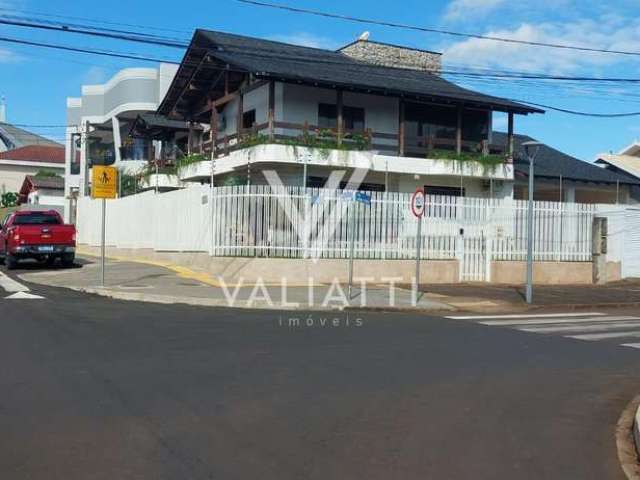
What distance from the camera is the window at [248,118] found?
92.7ft

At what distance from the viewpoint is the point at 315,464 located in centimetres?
503

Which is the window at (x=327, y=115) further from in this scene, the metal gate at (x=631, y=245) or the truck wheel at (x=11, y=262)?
the truck wheel at (x=11, y=262)

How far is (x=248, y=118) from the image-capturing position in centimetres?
2889

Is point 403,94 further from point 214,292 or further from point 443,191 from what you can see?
point 214,292

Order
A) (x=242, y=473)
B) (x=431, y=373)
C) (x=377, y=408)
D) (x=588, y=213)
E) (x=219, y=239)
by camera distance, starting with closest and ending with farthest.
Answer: (x=242, y=473), (x=377, y=408), (x=431, y=373), (x=219, y=239), (x=588, y=213)

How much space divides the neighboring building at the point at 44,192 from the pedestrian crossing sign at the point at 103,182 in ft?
127

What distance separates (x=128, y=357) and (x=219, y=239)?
11839 mm

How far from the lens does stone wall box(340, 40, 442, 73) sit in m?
34.3

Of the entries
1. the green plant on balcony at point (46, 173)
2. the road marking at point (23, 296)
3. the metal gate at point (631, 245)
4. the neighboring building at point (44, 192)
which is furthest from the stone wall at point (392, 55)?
the green plant on balcony at point (46, 173)

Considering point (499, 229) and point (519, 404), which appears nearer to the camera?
point (519, 404)

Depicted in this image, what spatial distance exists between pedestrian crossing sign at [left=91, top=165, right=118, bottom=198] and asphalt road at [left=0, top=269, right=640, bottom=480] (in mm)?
5569

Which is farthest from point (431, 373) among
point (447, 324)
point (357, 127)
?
point (357, 127)

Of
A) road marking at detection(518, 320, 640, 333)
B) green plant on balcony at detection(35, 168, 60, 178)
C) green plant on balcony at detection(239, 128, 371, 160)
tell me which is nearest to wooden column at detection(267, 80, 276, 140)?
green plant on balcony at detection(239, 128, 371, 160)

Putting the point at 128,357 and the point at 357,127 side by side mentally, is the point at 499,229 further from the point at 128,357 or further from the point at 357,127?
the point at 128,357
